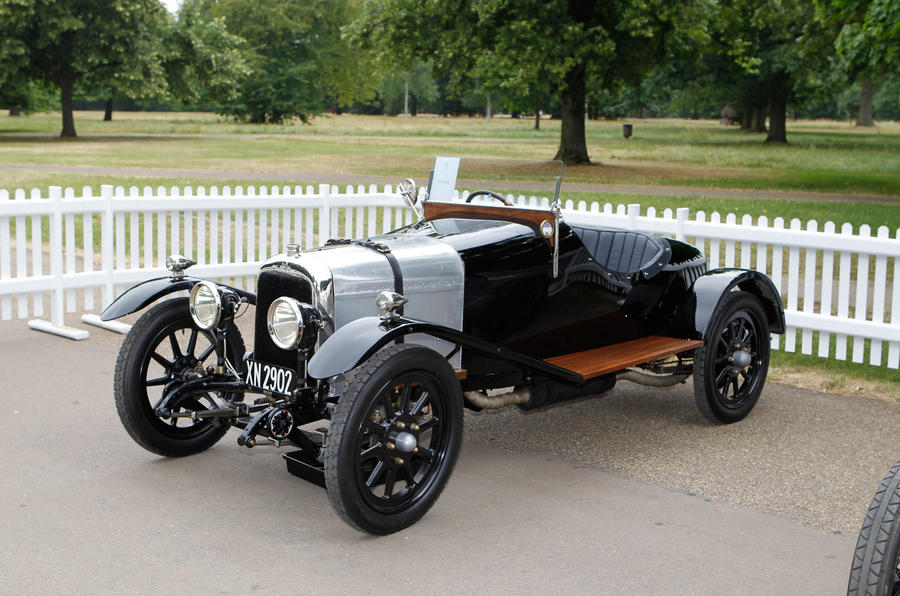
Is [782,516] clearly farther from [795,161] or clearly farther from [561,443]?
[795,161]

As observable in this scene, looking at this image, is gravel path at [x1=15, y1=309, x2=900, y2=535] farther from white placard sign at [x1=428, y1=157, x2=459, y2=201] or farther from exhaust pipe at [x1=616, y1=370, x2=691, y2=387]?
white placard sign at [x1=428, y1=157, x2=459, y2=201]

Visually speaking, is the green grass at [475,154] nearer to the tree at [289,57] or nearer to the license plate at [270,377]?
the tree at [289,57]

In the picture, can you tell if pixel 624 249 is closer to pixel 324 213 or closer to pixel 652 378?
pixel 652 378

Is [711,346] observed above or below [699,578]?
above

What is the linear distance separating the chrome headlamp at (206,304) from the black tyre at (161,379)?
11cm

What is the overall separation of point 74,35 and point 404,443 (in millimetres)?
41221

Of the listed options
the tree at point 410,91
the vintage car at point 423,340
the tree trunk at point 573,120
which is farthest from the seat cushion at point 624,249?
the tree at point 410,91

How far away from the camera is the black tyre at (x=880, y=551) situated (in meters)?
3.31

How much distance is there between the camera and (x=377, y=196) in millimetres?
10891

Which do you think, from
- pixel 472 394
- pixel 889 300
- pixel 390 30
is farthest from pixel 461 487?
pixel 390 30

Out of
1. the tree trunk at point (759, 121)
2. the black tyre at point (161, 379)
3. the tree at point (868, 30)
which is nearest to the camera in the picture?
the black tyre at point (161, 379)

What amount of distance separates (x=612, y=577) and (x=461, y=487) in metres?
1.25

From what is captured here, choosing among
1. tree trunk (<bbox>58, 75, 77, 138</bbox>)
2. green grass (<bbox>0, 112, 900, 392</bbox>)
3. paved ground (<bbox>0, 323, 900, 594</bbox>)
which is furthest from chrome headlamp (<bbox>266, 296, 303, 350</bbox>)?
tree trunk (<bbox>58, 75, 77, 138</bbox>)

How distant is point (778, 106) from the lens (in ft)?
155
